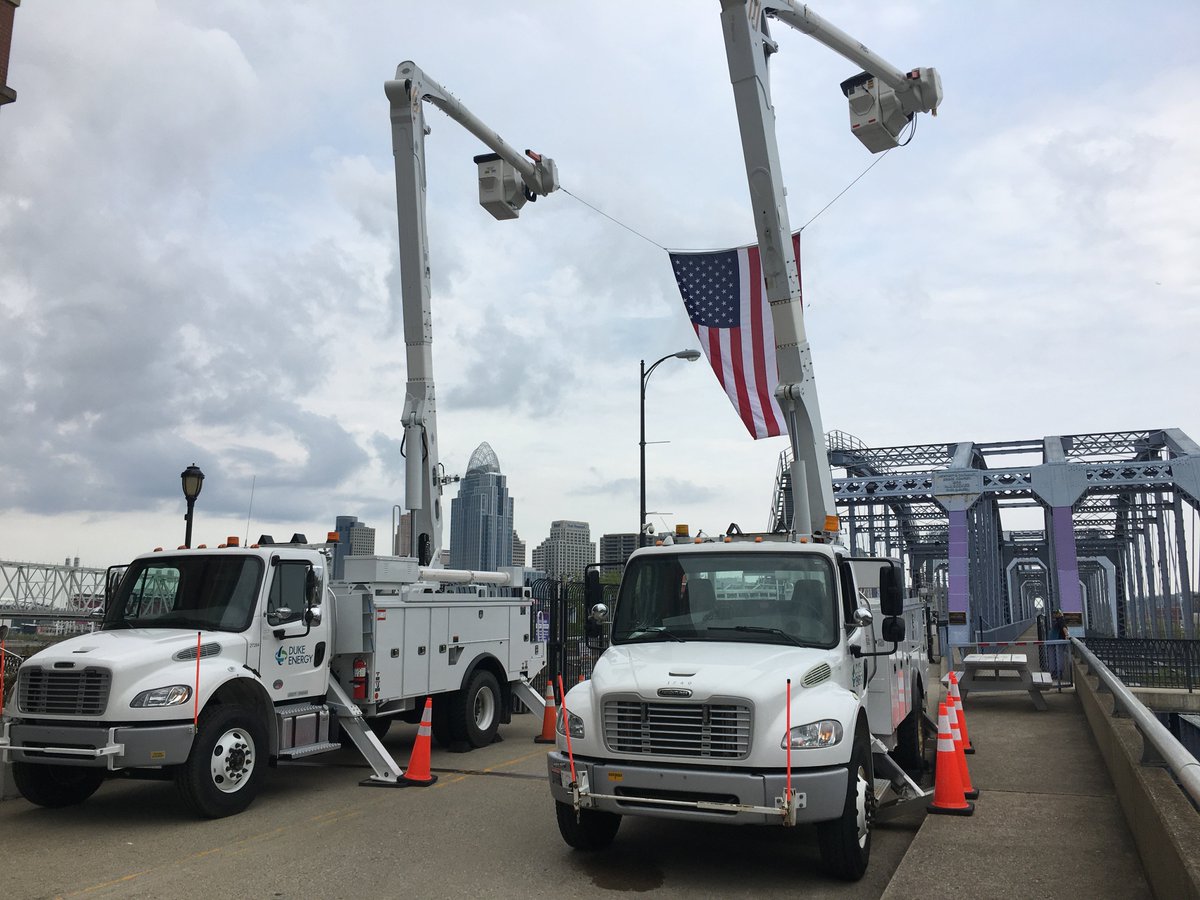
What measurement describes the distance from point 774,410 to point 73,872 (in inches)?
388

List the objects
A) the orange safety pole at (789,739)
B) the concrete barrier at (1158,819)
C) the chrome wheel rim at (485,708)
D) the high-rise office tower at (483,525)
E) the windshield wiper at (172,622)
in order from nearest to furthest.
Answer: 1. the concrete barrier at (1158,819)
2. the orange safety pole at (789,739)
3. the windshield wiper at (172,622)
4. the chrome wheel rim at (485,708)
5. the high-rise office tower at (483,525)

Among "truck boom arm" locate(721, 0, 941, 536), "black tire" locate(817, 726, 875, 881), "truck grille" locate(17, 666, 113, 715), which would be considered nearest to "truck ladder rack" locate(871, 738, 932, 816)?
"black tire" locate(817, 726, 875, 881)

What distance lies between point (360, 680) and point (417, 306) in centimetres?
620

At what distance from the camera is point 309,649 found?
10.1 metres

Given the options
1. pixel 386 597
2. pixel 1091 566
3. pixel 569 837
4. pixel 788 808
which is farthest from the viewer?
pixel 1091 566

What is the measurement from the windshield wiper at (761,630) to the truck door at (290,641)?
4562mm

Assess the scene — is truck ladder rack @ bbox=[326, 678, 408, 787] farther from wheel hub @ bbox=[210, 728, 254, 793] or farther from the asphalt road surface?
wheel hub @ bbox=[210, 728, 254, 793]

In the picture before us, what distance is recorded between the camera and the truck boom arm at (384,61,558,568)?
13906 mm

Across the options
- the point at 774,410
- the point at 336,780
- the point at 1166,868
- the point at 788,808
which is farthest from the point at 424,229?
the point at 1166,868

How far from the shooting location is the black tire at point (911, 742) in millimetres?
10312

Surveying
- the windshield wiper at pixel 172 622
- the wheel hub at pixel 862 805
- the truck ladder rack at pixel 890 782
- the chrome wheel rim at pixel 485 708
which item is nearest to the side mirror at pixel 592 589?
the truck ladder rack at pixel 890 782

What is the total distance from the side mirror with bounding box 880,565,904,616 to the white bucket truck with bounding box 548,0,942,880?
0.01 metres

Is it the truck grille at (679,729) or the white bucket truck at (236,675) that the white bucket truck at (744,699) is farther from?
the white bucket truck at (236,675)

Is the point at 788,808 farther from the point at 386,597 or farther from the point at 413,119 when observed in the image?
the point at 413,119
